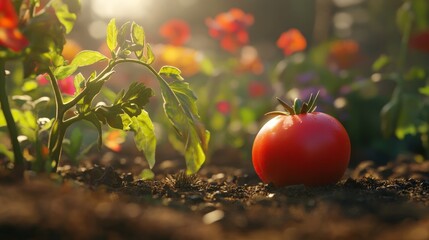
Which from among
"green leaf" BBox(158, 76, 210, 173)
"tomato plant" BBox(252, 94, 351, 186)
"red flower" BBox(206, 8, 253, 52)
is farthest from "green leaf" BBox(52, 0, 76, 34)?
"red flower" BBox(206, 8, 253, 52)

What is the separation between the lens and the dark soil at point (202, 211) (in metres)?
1.76

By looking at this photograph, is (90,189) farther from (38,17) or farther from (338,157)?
(338,157)

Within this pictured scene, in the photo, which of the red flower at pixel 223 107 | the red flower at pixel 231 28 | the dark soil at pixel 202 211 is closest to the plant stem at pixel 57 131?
the dark soil at pixel 202 211

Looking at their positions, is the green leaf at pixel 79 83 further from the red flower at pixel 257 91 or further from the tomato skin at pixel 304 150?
the red flower at pixel 257 91

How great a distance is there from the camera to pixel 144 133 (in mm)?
3068

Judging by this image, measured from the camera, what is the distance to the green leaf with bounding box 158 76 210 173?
2.83 metres

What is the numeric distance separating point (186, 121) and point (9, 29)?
83 cm

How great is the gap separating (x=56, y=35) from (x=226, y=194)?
3.33ft

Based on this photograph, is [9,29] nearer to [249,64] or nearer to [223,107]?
[223,107]

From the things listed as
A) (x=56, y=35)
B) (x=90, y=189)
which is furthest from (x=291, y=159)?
(x=56, y=35)

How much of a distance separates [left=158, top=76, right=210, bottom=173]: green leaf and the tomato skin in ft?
1.14

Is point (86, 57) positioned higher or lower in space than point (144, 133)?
higher

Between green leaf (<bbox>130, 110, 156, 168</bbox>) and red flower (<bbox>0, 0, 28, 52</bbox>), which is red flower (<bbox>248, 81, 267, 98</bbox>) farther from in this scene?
red flower (<bbox>0, 0, 28, 52</bbox>)

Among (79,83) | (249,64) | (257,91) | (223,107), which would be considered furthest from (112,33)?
(249,64)
